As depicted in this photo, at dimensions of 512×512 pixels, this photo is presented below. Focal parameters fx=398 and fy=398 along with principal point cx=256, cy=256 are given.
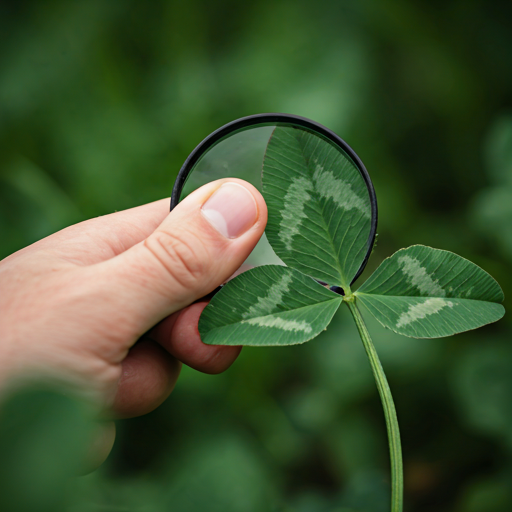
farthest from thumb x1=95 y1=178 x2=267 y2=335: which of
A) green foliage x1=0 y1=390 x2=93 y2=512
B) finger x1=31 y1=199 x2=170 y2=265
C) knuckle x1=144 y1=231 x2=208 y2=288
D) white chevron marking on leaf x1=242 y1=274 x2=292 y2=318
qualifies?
green foliage x1=0 y1=390 x2=93 y2=512

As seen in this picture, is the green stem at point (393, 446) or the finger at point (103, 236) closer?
the green stem at point (393, 446)

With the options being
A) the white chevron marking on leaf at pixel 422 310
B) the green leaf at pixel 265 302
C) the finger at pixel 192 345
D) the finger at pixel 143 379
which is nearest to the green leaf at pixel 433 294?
the white chevron marking on leaf at pixel 422 310

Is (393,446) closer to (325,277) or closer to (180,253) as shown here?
(325,277)

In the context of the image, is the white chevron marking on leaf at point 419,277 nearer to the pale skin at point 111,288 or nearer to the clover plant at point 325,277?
the clover plant at point 325,277

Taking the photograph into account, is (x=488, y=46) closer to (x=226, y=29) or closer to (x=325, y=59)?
(x=325, y=59)

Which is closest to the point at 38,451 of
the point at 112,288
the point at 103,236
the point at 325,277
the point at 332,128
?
the point at 112,288

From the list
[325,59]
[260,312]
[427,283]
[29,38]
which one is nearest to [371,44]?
[325,59]

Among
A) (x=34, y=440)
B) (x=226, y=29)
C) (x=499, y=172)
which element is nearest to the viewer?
(x=34, y=440)
